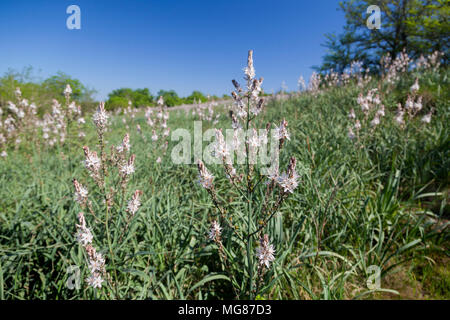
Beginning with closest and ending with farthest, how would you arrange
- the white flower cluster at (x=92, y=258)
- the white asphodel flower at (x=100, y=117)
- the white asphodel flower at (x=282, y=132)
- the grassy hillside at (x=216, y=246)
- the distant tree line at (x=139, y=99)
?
the white flower cluster at (x=92, y=258) < the white asphodel flower at (x=282, y=132) < the white asphodel flower at (x=100, y=117) < the grassy hillside at (x=216, y=246) < the distant tree line at (x=139, y=99)

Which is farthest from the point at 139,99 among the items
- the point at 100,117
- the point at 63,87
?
the point at 100,117

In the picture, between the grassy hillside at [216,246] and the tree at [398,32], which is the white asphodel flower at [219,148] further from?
the tree at [398,32]

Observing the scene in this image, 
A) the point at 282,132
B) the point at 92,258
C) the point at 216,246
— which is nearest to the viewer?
the point at 92,258

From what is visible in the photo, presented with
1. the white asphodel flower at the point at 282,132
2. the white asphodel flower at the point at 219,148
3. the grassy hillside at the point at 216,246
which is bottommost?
the grassy hillside at the point at 216,246

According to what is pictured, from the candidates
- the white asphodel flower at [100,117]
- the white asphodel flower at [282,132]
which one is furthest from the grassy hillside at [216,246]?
the white asphodel flower at [282,132]

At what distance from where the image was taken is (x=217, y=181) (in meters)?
3.60

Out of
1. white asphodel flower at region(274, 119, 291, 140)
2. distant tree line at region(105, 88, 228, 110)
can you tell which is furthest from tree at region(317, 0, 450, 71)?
white asphodel flower at region(274, 119, 291, 140)

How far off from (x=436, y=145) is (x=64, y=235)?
5870 mm

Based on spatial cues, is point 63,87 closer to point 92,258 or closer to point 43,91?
point 43,91

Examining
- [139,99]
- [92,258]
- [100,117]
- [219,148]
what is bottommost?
[92,258]

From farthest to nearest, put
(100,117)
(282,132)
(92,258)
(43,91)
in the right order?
(43,91) → (100,117) → (282,132) → (92,258)

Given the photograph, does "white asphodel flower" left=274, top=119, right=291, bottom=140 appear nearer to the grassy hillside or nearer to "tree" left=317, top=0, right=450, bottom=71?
the grassy hillside

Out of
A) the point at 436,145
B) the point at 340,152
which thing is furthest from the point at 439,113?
the point at 340,152
